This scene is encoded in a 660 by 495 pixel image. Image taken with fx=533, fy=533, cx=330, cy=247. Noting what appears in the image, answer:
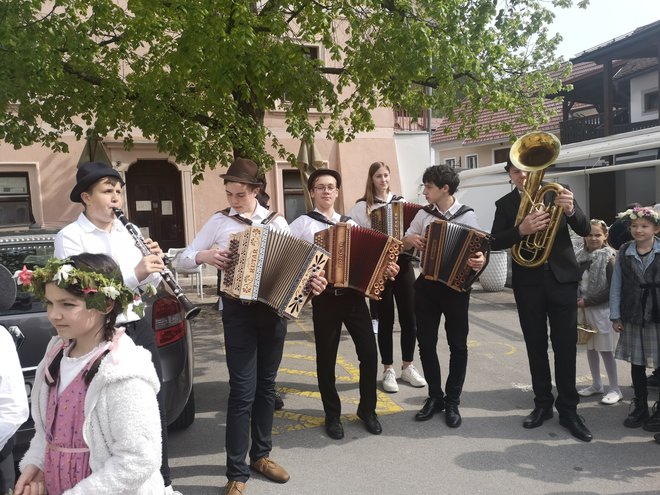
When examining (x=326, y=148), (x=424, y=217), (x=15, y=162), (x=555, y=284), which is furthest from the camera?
(x=326, y=148)

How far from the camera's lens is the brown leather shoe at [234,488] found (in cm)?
316

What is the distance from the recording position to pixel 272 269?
3.22m

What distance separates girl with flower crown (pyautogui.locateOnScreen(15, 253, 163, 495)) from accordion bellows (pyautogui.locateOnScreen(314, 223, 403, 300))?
1.87 meters

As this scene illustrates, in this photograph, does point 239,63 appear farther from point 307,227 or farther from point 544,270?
point 544,270

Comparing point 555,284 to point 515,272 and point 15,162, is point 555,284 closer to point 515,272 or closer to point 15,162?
point 515,272

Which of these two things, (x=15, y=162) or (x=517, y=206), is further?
(x=15, y=162)

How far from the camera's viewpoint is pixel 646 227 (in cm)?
415

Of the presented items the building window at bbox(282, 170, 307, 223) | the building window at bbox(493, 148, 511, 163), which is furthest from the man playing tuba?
the building window at bbox(493, 148, 511, 163)

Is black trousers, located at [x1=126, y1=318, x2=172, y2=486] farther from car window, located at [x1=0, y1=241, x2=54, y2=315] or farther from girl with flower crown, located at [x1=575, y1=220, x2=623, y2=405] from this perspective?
girl with flower crown, located at [x1=575, y1=220, x2=623, y2=405]

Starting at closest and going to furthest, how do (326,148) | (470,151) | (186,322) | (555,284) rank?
(186,322) → (555,284) → (326,148) → (470,151)

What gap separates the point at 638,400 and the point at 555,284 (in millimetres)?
1191

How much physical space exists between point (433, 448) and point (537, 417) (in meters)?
0.95

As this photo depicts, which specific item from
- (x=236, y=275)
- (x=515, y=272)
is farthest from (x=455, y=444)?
(x=236, y=275)

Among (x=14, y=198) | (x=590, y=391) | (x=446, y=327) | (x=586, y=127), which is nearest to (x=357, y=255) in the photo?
(x=446, y=327)
